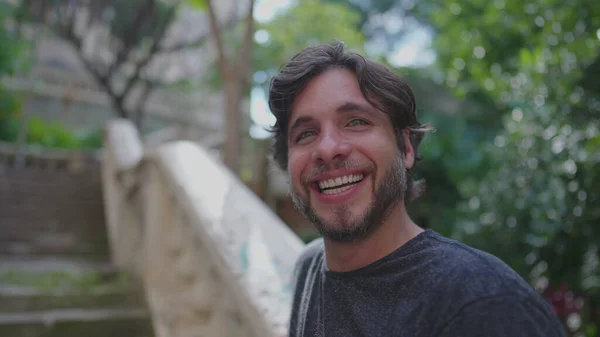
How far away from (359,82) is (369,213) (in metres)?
0.30

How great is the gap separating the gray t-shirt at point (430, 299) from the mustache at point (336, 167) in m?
0.19

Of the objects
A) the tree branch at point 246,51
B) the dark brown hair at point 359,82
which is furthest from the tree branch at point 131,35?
the dark brown hair at point 359,82

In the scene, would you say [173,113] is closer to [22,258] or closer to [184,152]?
[22,258]

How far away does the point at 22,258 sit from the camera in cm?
552

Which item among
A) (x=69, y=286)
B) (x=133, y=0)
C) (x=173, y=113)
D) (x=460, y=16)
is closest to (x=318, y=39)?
(x=460, y=16)

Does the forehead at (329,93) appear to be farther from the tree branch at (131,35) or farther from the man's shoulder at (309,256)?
the tree branch at (131,35)

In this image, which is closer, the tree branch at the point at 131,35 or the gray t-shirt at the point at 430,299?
the gray t-shirt at the point at 430,299

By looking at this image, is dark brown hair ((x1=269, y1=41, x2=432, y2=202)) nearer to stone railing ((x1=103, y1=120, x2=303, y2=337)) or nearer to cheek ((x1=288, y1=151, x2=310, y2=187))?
cheek ((x1=288, y1=151, x2=310, y2=187))

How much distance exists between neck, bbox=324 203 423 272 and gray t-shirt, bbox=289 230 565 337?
0.11ft

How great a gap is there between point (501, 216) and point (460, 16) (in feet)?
5.85

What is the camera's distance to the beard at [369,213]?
118cm

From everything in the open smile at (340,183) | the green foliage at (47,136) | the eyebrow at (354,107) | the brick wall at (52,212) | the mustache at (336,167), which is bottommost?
the brick wall at (52,212)

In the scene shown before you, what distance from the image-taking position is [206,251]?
9.00ft

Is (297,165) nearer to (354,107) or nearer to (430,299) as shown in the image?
(354,107)
